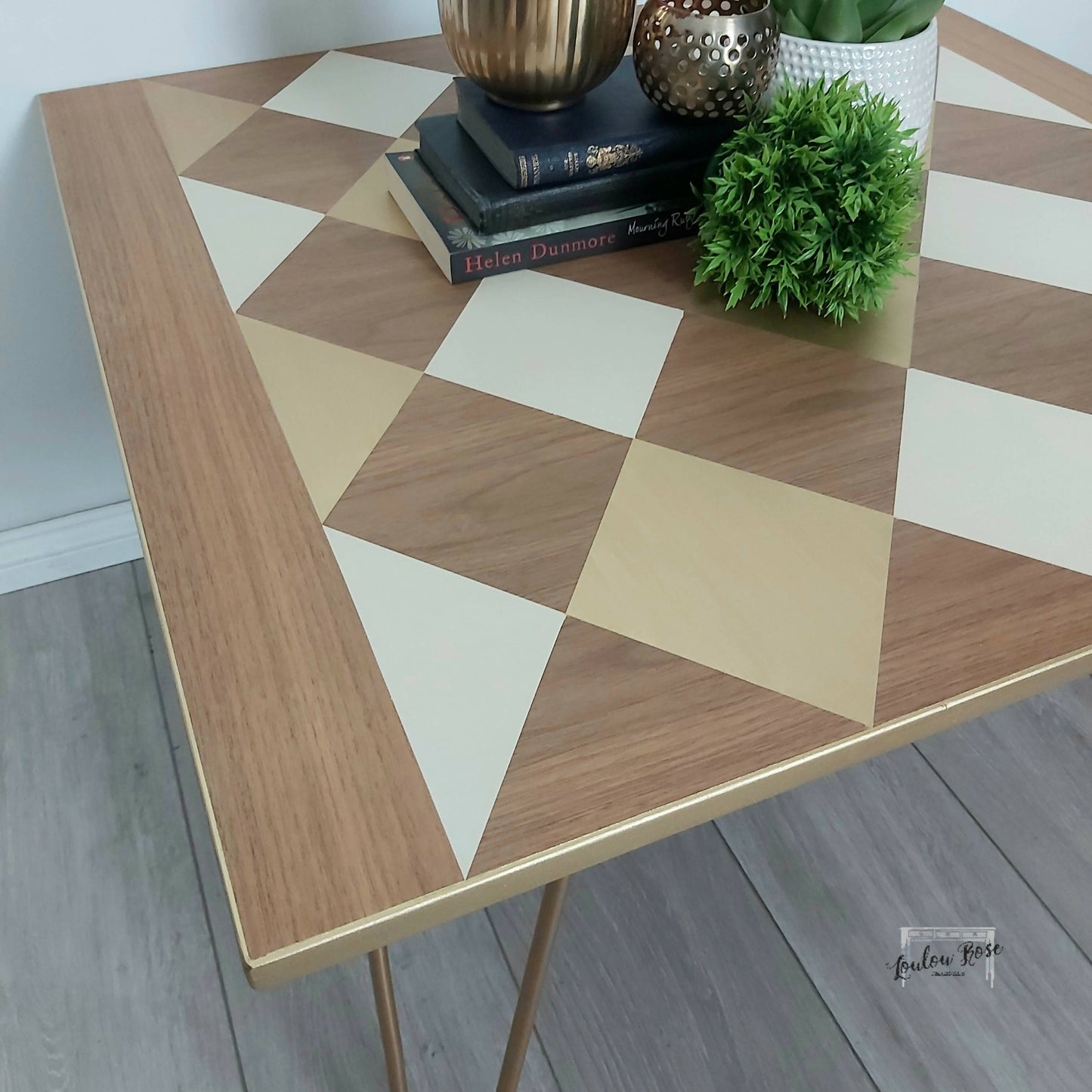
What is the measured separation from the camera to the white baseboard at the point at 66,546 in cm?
125

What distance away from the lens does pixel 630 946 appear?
1.00m

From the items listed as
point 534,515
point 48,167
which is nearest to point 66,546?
point 48,167

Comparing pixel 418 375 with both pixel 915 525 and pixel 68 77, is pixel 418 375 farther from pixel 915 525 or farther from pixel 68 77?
pixel 68 77

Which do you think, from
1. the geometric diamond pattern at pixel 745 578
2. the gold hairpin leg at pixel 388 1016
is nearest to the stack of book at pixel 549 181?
the geometric diamond pattern at pixel 745 578

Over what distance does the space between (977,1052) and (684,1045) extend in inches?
10.7

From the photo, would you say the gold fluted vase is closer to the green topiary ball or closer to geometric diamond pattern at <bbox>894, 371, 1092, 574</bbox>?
the green topiary ball

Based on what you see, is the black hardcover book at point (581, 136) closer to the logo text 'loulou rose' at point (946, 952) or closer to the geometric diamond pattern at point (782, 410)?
the geometric diamond pattern at point (782, 410)

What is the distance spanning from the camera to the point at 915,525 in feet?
1.81

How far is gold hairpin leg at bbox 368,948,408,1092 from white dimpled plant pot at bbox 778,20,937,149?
0.66 m

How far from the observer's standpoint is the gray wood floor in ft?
3.01

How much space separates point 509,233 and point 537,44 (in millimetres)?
124

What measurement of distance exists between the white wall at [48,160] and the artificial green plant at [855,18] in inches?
17.8

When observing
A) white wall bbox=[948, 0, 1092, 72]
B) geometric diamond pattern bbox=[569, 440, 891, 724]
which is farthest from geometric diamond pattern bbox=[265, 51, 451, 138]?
white wall bbox=[948, 0, 1092, 72]

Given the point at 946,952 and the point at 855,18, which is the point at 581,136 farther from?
the point at 946,952
